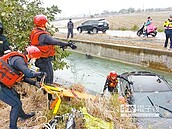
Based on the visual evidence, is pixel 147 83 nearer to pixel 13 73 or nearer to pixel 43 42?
pixel 43 42

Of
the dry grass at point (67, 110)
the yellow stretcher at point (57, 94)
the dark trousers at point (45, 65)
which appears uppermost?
the dark trousers at point (45, 65)

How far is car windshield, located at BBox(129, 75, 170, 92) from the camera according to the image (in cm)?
730

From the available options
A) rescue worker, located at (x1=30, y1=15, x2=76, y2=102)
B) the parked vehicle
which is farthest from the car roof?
the parked vehicle

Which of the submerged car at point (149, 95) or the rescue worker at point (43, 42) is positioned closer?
the rescue worker at point (43, 42)

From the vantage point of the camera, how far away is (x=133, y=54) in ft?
55.4

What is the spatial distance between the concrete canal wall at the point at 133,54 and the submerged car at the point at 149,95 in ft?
22.8

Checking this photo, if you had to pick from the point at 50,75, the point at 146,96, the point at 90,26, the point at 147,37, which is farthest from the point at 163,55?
the point at 90,26

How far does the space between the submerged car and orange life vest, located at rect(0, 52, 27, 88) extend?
260 centimetres

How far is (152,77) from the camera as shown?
26.1ft

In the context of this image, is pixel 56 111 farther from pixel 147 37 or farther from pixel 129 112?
pixel 147 37

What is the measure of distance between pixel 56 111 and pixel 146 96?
3.26m

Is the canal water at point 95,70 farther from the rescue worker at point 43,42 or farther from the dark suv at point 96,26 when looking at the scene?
the dark suv at point 96,26

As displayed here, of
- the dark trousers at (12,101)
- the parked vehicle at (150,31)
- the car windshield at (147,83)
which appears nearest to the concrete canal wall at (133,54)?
the parked vehicle at (150,31)

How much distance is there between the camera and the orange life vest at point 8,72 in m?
3.71
